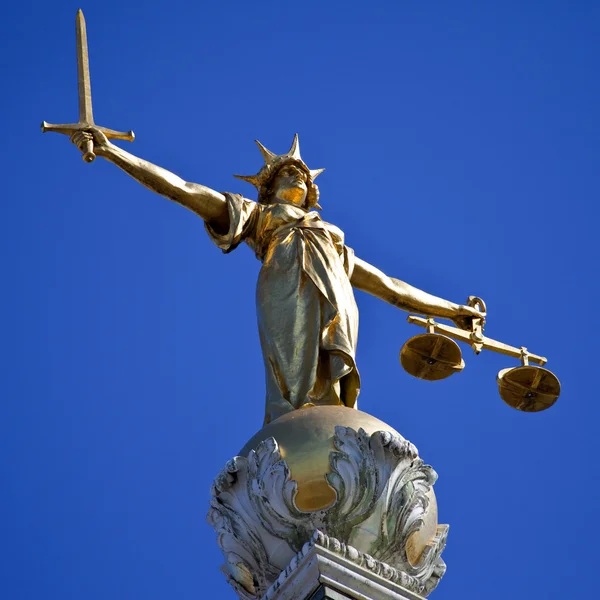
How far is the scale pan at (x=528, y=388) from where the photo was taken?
18688mm

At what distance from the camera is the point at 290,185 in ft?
61.3

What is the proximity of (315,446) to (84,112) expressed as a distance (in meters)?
4.06

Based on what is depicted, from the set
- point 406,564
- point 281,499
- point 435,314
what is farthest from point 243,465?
point 435,314

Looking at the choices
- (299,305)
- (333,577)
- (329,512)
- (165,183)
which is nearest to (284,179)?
(165,183)

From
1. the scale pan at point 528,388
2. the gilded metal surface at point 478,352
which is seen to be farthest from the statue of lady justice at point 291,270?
the scale pan at point 528,388

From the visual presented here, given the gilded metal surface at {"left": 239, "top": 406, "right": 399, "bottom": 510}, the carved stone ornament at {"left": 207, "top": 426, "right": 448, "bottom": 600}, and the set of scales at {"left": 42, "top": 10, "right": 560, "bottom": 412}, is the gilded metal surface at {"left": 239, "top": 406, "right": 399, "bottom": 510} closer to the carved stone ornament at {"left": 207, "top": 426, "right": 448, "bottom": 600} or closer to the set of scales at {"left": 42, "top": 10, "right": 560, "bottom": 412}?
the carved stone ornament at {"left": 207, "top": 426, "right": 448, "bottom": 600}

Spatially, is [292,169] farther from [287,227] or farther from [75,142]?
[75,142]

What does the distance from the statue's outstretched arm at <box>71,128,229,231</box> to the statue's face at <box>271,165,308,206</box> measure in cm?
80

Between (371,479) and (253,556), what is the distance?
1122 mm

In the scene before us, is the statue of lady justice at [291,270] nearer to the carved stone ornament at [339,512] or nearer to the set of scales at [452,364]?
the set of scales at [452,364]

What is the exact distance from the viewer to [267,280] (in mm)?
17344

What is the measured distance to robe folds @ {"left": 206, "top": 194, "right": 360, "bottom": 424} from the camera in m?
16.7

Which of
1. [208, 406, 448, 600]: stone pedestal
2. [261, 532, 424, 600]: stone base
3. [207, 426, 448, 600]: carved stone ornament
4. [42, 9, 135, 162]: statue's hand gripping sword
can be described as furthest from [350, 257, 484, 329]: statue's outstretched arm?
[261, 532, 424, 600]: stone base

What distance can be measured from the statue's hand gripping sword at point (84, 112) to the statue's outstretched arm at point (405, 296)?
2.84 meters
